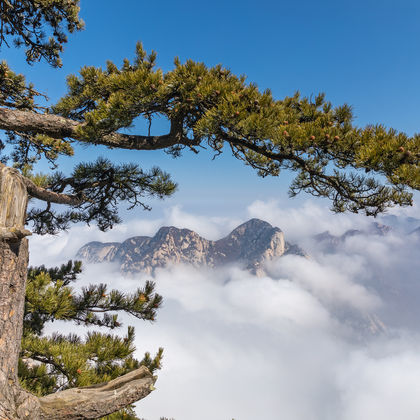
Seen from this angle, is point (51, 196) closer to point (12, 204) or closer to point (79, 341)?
point (12, 204)

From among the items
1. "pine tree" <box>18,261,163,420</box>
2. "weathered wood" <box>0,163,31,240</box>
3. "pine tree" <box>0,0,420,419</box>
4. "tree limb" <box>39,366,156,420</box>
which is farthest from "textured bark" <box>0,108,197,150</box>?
"tree limb" <box>39,366,156,420</box>

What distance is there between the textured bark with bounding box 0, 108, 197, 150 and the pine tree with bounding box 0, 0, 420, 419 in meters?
0.01

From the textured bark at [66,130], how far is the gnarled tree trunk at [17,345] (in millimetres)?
1134

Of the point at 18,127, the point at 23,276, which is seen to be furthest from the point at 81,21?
the point at 23,276

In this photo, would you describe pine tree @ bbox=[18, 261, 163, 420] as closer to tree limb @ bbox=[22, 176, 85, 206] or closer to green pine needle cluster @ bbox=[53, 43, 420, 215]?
tree limb @ bbox=[22, 176, 85, 206]

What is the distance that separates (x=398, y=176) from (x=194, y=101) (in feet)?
7.63

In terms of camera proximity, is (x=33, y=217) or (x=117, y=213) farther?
(x=117, y=213)

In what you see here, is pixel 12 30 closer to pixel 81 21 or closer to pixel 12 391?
pixel 81 21

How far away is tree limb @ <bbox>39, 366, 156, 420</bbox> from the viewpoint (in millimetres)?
2266

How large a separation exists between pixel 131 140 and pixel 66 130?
30.7 inches

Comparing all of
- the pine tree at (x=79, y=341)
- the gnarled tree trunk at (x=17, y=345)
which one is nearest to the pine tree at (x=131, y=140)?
the gnarled tree trunk at (x=17, y=345)

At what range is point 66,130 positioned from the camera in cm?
344

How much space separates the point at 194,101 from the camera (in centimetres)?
341

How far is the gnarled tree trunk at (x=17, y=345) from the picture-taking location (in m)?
2.16
